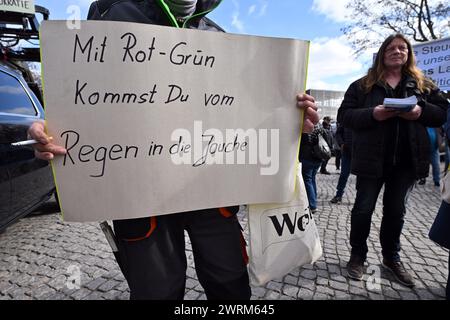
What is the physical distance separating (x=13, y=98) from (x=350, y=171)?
10.5ft

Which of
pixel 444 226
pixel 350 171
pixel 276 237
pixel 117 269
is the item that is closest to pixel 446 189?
pixel 444 226

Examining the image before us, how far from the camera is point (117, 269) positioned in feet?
7.63

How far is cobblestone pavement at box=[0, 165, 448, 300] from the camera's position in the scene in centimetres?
199

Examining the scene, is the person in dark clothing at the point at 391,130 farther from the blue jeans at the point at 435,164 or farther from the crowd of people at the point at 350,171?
the blue jeans at the point at 435,164

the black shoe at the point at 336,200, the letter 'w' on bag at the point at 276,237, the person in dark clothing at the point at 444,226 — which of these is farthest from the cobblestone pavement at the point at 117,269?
the black shoe at the point at 336,200

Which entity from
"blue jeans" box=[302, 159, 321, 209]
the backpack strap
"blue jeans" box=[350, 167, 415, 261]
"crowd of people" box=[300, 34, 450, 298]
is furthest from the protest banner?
"blue jeans" box=[350, 167, 415, 261]

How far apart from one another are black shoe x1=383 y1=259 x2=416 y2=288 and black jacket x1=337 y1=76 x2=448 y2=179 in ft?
2.48

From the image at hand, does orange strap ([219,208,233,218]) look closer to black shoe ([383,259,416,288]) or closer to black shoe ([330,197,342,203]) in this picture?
black shoe ([383,259,416,288])

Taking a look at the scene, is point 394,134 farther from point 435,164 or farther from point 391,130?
point 435,164

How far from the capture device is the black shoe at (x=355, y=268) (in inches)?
85.1

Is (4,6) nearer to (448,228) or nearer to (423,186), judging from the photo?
(448,228)

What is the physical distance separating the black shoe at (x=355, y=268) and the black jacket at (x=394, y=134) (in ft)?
2.39
